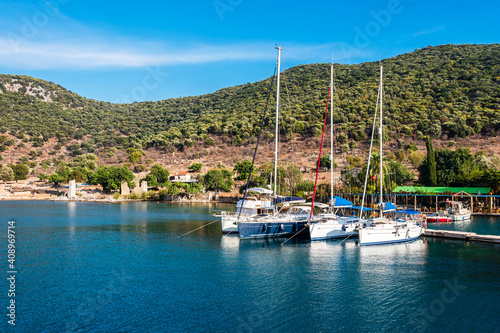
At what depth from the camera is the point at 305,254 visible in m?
32.1

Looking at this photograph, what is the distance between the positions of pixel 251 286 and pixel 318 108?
109479mm

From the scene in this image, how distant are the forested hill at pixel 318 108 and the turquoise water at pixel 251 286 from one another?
4941 centimetres

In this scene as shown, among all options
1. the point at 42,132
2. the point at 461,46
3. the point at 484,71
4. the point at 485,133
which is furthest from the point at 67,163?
the point at 461,46

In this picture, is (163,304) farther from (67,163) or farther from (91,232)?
(67,163)

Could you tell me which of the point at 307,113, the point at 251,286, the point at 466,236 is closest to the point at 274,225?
the point at 251,286

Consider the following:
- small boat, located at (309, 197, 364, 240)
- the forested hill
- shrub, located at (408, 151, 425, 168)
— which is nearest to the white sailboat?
small boat, located at (309, 197, 364, 240)

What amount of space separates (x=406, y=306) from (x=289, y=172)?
2263 inches

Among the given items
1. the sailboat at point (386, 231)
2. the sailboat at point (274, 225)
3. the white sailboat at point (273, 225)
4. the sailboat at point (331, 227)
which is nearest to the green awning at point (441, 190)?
the sailboat at point (386, 231)

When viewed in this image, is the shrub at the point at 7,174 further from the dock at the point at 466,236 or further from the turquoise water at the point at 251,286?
the dock at the point at 466,236

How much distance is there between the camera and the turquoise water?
18656 millimetres

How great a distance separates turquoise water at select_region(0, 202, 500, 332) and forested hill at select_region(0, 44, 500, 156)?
49.4 metres

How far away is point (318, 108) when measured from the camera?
12800cm

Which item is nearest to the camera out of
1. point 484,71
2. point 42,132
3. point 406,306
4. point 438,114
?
point 406,306

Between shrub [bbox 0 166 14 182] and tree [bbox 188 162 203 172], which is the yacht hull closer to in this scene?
tree [bbox 188 162 203 172]
